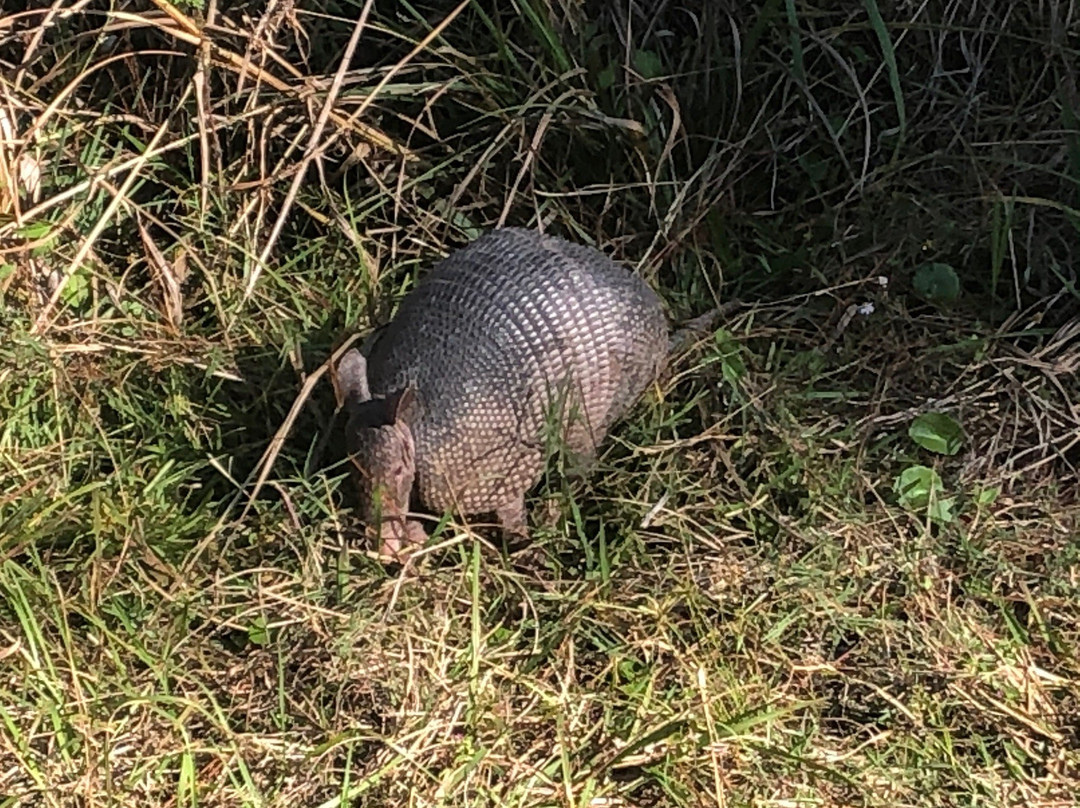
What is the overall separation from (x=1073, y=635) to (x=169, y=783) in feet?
5.77

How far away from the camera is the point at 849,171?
10.8 feet

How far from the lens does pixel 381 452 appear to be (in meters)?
2.53

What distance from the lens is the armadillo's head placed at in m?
2.54

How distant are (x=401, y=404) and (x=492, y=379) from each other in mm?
243

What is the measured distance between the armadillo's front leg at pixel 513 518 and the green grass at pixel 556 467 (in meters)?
0.05

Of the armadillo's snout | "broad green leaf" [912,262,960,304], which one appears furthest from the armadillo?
"broad green leaf" [912,262,960,304]

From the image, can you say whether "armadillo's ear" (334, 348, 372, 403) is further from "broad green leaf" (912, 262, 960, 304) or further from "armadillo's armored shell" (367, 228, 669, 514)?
"broad green leaf" (912, 262, 960, 304)

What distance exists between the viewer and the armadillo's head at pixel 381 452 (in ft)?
8.32

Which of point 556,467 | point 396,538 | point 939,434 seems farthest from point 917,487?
point 396,538

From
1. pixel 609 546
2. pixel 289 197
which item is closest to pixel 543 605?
pixel 609 546

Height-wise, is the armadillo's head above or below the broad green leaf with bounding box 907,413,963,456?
above

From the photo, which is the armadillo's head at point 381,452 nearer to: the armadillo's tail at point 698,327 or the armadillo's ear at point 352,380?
the armadillo's ear at point 352,380

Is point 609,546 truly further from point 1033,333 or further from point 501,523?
point 1033,333

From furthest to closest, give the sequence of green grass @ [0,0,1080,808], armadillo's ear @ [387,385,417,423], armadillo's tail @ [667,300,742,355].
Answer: armadillo's tail @ [667,300,742,355], armadillo's ear @ [387,385,417,423], green grass @ [0,0,1080,808]
